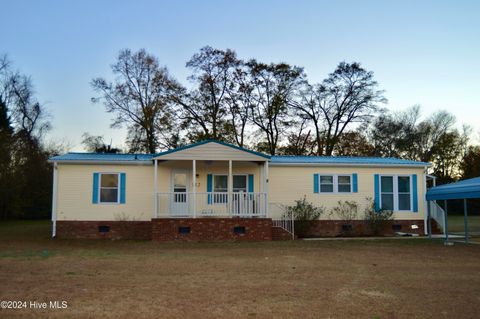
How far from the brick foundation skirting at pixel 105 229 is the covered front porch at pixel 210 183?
45.9 inches

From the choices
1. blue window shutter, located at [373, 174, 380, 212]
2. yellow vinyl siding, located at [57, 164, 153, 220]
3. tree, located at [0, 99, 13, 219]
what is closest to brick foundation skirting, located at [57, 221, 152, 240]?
yellow vinyl siding, located at [57, 164, 153, 220]

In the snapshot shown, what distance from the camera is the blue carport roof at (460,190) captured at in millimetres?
14551

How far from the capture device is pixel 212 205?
1836 cm

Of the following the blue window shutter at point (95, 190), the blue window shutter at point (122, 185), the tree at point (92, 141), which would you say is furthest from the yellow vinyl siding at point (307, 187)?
the tree at point (92, 141)

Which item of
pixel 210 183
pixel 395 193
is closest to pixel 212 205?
pixel 210 183

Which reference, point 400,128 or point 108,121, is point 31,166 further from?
point 400,128

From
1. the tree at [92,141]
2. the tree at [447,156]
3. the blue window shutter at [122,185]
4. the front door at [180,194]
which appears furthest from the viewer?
the tree at [447,156]

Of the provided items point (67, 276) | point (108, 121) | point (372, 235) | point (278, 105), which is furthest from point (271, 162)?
point (108, 121)

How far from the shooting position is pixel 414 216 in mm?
19547

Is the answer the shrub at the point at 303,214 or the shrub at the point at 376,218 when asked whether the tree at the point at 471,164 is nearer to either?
the shrub at the point at 376,218

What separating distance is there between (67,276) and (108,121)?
25.1 metres

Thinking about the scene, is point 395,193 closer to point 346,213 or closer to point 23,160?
point 346,213

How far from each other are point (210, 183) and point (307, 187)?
13.8 ft

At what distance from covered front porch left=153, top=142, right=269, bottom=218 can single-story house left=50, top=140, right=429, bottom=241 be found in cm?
4
